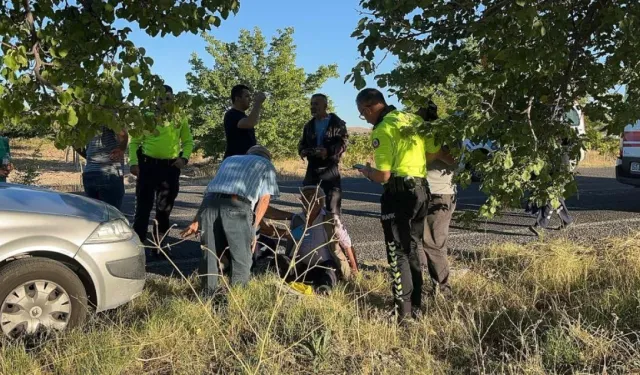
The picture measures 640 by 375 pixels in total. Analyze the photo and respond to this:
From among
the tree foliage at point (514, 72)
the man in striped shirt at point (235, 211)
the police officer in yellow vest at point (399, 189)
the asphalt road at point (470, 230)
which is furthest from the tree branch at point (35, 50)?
the asphalt road at point (470, 230)

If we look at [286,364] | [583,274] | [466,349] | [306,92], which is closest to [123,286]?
[286,364]

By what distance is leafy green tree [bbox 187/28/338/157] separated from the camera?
24750 millimetres

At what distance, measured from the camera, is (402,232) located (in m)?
3.84

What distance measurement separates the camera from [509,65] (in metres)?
2.72

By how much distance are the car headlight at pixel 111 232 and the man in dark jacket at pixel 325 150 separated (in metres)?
2.20

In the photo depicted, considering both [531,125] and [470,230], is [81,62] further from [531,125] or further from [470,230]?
[470,230]

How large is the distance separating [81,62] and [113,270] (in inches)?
64.3

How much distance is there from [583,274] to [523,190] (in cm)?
205

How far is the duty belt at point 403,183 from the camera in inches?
148

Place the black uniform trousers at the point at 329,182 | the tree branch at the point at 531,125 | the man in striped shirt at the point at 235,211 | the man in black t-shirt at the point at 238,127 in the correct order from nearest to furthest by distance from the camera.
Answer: the tree branch at the point at 531,125, the man in striped shirt at the point at 235,211, the man in black t-shirt at the point at 238,127, the black uniform trousers at the point at 329,182

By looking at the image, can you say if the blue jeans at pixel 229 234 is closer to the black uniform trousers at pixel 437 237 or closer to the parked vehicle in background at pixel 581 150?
the black uniform trousers at pixel 437 237

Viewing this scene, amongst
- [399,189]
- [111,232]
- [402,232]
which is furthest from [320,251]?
[111,232]

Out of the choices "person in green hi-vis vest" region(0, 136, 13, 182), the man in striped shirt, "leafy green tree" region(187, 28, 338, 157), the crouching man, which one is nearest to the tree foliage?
the man in striped shirt

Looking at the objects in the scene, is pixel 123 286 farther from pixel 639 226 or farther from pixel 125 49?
pixel 639 226
